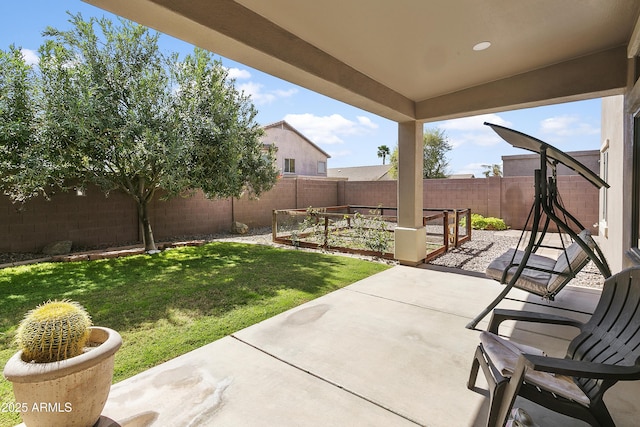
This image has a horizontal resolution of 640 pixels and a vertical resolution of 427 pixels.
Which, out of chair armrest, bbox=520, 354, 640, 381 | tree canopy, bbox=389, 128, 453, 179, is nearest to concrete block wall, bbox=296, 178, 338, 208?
tree canopy, bbox=389, 128, 453, 179

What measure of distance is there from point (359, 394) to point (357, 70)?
12.6ft

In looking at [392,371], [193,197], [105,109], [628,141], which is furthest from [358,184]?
[392,371]

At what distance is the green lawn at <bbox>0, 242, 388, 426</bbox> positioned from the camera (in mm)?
3053

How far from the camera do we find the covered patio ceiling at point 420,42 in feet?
9.13

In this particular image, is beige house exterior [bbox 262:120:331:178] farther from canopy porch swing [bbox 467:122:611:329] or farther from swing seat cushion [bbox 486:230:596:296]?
canopy porch swing [bbox 467:122:611:329]

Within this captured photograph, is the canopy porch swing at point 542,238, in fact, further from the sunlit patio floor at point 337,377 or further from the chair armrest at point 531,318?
the chair armrest at point 531,318

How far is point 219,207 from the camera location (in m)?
10.5

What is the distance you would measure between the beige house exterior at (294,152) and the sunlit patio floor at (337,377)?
1829cm

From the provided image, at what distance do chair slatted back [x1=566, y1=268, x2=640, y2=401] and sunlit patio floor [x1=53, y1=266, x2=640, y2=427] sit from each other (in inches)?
17.5

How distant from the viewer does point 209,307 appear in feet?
13.0

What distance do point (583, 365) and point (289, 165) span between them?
22.5m

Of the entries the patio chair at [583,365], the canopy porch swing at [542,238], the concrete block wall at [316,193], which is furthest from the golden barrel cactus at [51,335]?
the concrete block wall at [316,193]

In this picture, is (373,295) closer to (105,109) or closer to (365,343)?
(365,343)

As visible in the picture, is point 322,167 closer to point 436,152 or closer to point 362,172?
point 362,172
